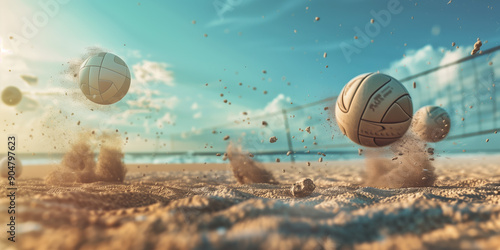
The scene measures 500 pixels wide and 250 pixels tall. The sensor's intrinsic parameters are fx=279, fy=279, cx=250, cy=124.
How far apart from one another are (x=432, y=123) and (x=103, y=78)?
687cm

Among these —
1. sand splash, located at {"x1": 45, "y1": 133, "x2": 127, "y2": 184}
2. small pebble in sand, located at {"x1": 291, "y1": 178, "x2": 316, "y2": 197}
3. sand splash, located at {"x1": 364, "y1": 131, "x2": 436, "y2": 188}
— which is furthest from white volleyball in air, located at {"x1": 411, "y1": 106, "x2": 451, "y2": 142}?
sand splash, located at {"x1": 45, "y1": 133, "x2": 127, "y2": 184}

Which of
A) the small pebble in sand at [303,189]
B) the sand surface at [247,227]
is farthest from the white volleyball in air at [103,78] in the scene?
the small pebble in sand at [303,189]

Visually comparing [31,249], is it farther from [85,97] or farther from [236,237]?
[85,97]

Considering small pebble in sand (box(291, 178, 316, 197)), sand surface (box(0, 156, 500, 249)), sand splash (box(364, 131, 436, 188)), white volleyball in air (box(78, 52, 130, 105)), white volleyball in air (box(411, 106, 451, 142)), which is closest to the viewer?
sand surface (box(0, 156, 500, 249))

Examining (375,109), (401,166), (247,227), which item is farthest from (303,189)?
(247,227)

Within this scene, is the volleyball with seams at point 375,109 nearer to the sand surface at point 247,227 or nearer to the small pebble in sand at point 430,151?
the small pebble in sand at point 430,151

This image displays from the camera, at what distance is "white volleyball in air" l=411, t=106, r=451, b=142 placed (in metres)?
6.18

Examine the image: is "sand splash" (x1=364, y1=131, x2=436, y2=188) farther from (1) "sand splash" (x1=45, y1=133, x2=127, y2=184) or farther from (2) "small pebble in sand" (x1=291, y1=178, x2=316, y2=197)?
(1) "sand splash" (x1=45, y1=133, x2=127, y2=184)

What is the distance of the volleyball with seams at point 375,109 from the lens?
12.2 ft

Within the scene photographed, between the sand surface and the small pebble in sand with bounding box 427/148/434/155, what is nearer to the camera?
the sand surface

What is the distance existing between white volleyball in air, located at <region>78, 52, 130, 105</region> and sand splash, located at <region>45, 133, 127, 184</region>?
1069 millimetres

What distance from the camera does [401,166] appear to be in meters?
4.69

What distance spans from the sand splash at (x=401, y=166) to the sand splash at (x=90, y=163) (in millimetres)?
4785

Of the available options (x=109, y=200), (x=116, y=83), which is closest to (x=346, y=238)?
(x=109, y=200)
